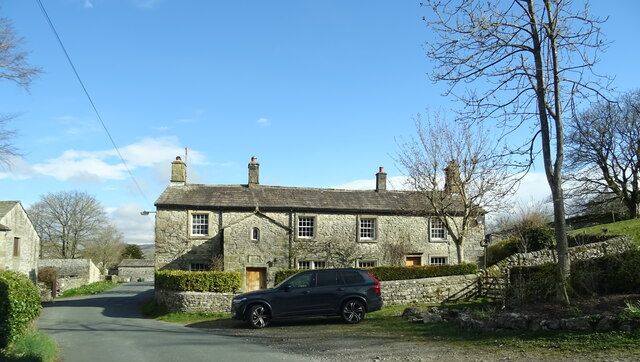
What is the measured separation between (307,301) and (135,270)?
250 feet

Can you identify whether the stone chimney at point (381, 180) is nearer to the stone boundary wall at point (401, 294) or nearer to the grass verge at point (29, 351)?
the stone boundary wall at point (401, 294)

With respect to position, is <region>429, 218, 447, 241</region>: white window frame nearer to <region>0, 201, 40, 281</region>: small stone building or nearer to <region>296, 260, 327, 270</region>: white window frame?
<region>296, 260, 327, 270</region>: white window frame

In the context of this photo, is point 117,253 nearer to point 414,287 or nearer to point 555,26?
point 414,287

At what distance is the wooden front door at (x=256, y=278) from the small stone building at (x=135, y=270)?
196ft

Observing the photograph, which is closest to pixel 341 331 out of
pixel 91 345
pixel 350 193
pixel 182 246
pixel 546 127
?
pixel 91 345

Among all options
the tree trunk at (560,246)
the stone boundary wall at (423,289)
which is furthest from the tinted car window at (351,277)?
the tree trunk at (560,246)

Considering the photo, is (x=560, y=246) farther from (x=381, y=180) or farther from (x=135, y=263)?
(x=135, y=263)

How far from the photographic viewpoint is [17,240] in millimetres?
41406

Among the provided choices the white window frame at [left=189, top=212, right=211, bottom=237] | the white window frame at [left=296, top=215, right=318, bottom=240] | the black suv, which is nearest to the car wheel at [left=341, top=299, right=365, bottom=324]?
the black suv

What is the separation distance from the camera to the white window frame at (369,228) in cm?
3316

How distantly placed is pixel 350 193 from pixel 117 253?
211ft

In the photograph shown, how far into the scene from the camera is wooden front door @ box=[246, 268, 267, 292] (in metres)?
30.9

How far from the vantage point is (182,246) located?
31391mm

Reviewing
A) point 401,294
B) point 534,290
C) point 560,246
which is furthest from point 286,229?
point 560,246
